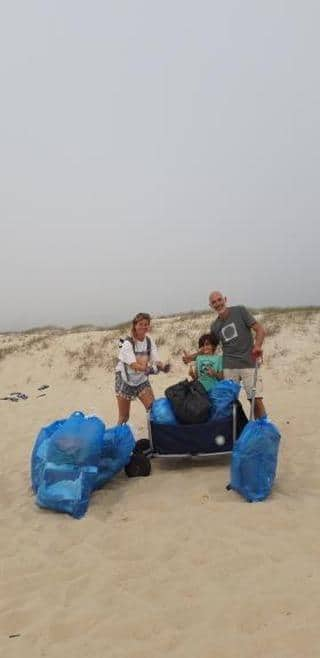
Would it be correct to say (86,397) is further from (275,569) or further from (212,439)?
(275,569)

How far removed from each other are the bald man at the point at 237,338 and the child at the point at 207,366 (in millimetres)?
100

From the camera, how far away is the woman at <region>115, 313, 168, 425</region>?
227 inches

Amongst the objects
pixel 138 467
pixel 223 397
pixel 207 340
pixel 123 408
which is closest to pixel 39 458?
pixel 138 467

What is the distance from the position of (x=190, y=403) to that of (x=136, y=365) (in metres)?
0.71

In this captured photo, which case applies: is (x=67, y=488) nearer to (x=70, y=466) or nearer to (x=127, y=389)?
(x=70, y=466)

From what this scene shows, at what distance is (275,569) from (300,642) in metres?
0.77

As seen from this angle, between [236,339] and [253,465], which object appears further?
[236,339]

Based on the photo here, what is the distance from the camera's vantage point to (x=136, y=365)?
565 centimetres

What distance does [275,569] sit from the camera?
3580mm

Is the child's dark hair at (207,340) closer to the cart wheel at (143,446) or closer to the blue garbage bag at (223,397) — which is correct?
the blue garbage bag at (223,397)

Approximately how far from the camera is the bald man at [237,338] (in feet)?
20.0

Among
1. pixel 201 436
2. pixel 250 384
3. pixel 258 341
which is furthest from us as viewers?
pixel 250 384

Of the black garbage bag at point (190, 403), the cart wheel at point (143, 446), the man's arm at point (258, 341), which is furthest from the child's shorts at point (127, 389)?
the man's arm at point (258, 341)

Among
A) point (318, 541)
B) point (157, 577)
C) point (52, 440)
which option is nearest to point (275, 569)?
point (318, 541)
